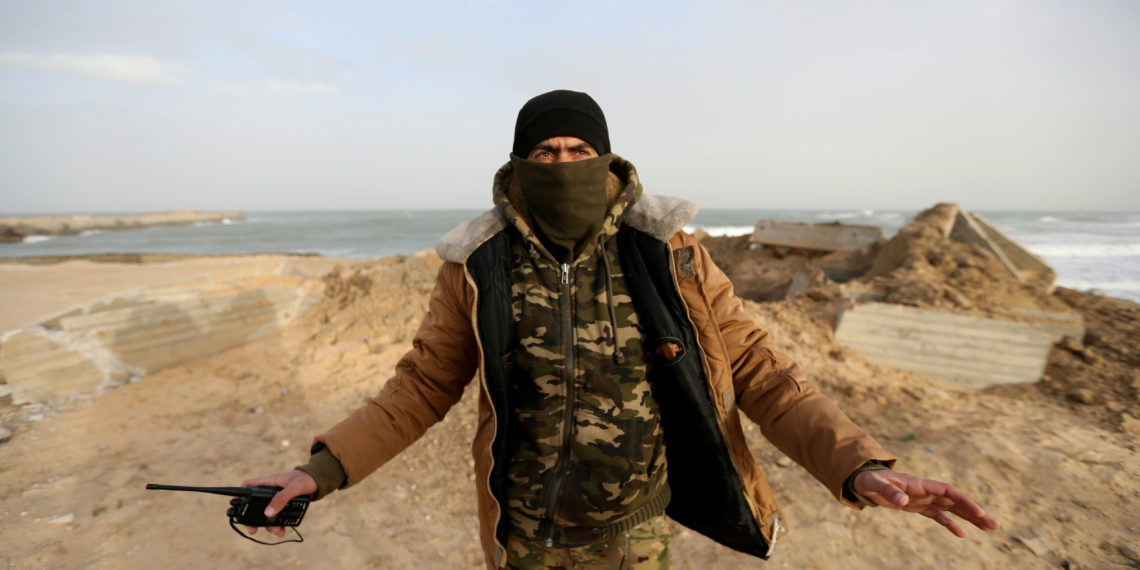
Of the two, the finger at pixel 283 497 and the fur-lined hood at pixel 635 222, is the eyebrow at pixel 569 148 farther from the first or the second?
the finger at pixel 283 497

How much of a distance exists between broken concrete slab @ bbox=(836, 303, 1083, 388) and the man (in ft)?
15.1

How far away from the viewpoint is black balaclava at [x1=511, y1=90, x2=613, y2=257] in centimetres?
153

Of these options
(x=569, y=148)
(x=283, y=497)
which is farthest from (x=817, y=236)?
(x=283, y=497)

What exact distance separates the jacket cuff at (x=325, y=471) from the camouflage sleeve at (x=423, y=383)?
5 centimetres

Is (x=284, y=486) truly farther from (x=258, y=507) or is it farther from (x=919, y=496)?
(x=919, y=496)

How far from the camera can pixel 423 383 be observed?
1628mm

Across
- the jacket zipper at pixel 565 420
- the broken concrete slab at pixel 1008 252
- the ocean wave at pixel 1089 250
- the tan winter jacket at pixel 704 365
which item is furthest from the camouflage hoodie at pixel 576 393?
the ocean wave at pixel 1089 250

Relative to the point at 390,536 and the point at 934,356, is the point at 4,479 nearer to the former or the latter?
the point at 390,536

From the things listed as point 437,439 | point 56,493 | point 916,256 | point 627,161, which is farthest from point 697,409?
point 916,256

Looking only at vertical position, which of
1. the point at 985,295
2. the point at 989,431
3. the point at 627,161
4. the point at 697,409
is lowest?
the point at 989,431

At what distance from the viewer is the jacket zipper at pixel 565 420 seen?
4.92ft

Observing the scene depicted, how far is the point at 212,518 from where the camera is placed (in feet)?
10.8

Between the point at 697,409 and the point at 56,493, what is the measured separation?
4.72 metres

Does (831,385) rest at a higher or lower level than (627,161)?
lower
